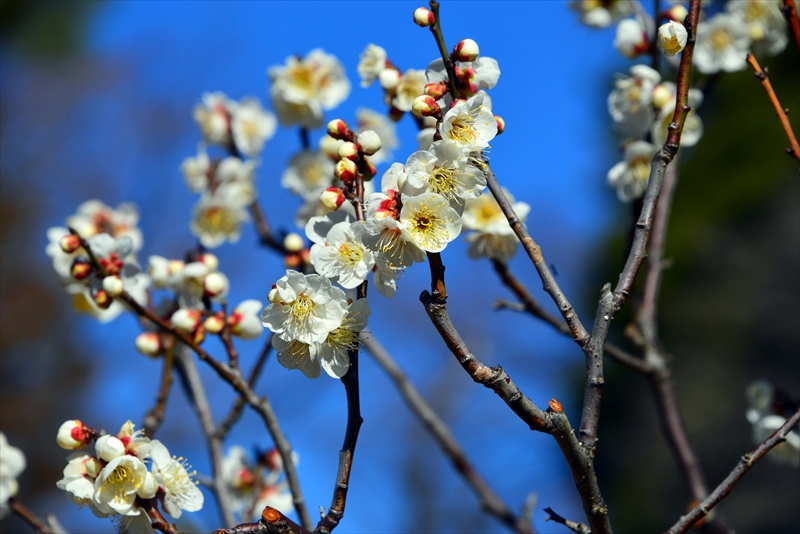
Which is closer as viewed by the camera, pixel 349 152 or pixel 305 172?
pixel 349 152

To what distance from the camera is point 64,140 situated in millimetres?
9211

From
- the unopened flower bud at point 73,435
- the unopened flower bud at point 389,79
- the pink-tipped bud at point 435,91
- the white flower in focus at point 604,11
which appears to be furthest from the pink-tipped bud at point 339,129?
the white flower in focus at point 604,11

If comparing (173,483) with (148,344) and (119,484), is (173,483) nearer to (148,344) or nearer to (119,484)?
(119,484)

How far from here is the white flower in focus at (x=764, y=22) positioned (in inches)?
95.7

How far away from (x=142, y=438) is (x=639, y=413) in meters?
8.63

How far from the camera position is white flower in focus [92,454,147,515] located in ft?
4.01

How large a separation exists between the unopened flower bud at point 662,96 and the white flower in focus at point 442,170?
3.84 feet

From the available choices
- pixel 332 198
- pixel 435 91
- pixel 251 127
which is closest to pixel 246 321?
pixel 332 198

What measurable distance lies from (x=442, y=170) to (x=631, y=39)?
4.98 ft

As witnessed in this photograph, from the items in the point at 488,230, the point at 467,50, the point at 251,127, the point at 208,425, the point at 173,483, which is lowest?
the point at 173,483

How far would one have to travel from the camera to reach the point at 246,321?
1.97 metres

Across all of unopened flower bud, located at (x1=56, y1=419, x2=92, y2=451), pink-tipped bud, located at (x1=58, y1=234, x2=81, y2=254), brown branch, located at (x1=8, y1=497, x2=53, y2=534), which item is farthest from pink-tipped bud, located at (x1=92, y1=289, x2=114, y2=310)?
unopened flower bud, located at (x1=56, y1=419, x2=92, y2=451)

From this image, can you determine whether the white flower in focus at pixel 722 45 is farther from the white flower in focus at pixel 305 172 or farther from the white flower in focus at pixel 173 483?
the white flower in focus at pixel 173 483

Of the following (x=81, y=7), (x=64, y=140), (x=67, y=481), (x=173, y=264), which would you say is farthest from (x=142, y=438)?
(x=81, y=7)
